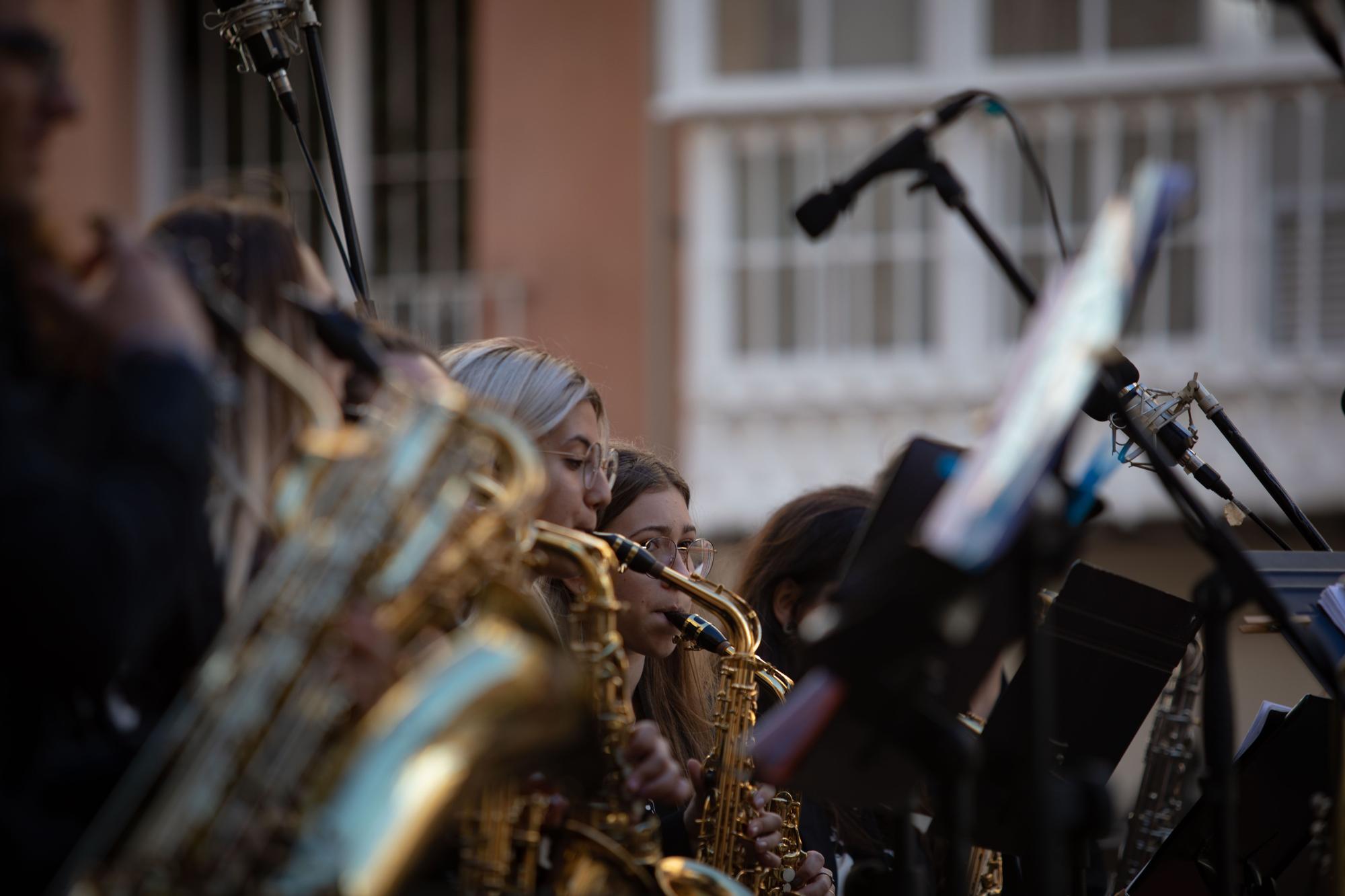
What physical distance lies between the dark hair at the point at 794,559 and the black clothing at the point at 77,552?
2291 millimetres

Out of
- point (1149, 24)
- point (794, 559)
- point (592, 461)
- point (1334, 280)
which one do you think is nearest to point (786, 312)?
point (1149, 24)

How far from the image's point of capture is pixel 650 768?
2.51 metres

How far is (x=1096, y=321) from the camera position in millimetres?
1772

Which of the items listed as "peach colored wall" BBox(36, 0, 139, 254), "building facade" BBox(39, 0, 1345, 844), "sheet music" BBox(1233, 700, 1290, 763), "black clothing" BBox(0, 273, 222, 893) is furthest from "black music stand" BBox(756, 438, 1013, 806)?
"peach colored wall" BBox(36, 0, 139, 254)

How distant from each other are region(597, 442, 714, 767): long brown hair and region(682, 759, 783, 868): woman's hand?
30 cm

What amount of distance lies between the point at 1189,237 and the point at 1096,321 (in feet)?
18.3

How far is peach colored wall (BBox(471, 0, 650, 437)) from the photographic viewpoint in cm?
764

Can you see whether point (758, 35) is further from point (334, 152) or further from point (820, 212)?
point (820, 212)

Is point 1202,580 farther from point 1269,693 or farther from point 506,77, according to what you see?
point 506,77

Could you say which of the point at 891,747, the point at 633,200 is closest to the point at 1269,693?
the point at 633,200

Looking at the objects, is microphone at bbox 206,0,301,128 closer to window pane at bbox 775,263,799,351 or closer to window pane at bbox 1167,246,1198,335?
window pane at bbox 775,263,799,351

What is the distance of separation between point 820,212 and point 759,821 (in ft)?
4.35

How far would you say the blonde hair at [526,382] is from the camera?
10.2ft

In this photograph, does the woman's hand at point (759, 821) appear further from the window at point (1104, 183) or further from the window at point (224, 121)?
the window at point (224, 121)
